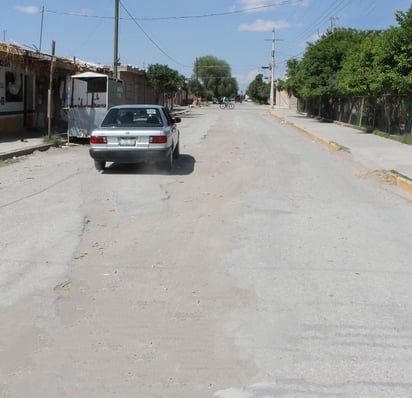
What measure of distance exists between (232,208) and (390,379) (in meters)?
5.45

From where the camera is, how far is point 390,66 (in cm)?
2025

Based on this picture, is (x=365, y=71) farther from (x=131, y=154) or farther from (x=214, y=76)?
(x=214, y=76)

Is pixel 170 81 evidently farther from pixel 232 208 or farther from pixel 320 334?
pixel 320 334

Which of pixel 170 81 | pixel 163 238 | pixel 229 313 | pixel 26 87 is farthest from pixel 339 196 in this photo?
pixel 170 81

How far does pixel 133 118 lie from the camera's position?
12.5m

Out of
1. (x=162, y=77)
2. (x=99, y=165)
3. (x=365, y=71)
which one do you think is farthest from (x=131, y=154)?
(x=162, y=77)

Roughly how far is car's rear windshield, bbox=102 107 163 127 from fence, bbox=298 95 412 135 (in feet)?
42.0

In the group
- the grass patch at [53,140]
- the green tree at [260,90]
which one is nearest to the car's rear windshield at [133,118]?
the grass patch at [53,140]

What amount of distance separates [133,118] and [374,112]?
18.1 metres

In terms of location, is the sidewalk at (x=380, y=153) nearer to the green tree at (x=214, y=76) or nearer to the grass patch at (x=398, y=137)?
the grass patch at (x=398, y=137)

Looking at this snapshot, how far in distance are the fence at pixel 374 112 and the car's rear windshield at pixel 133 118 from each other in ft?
42.0

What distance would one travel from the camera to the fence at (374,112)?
22453mm

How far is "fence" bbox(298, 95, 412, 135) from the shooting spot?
884 inches

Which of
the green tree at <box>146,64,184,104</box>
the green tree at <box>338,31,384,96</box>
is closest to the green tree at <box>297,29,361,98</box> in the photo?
the green tree at <box>338,31,384,96</box>
